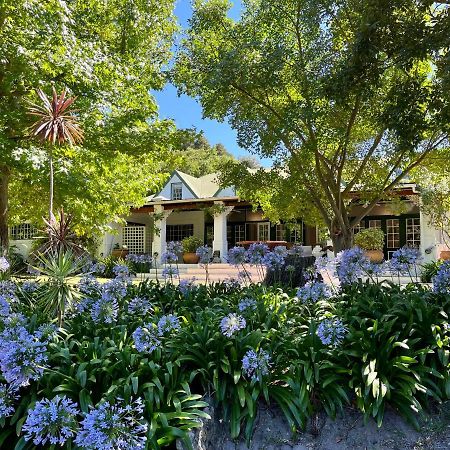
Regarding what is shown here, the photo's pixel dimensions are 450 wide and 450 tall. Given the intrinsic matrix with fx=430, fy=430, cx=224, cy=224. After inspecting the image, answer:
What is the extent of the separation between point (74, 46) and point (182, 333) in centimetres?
751

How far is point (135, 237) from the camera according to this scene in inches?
1057

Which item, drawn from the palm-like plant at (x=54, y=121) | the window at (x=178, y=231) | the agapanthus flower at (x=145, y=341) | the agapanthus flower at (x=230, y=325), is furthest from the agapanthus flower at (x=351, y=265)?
the window at (x=178, y=231)

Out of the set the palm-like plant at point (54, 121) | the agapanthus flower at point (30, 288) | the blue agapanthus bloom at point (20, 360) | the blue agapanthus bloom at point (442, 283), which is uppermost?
the palm-like plant at point (54, 121)

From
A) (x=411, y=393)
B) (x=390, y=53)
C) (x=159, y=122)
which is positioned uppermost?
(x=159, y=122)

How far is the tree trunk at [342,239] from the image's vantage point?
9250mm

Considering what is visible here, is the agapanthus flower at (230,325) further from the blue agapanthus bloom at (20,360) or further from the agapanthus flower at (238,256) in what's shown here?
the agapanthus flower at (238,256)

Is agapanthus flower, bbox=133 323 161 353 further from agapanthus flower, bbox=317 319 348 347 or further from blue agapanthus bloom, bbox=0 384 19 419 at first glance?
agapanthus flower, bbox=317 319 348 347

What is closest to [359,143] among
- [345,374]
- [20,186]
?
[345,374]

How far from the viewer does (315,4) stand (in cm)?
678

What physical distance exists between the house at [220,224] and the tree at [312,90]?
331 inches

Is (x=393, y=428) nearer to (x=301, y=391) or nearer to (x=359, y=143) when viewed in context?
(x=301, y=391)

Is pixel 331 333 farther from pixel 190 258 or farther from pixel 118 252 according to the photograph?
pixel 118 252

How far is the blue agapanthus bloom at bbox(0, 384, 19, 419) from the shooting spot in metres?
2.86

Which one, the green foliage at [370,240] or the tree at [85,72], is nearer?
the tree at [85,72]
